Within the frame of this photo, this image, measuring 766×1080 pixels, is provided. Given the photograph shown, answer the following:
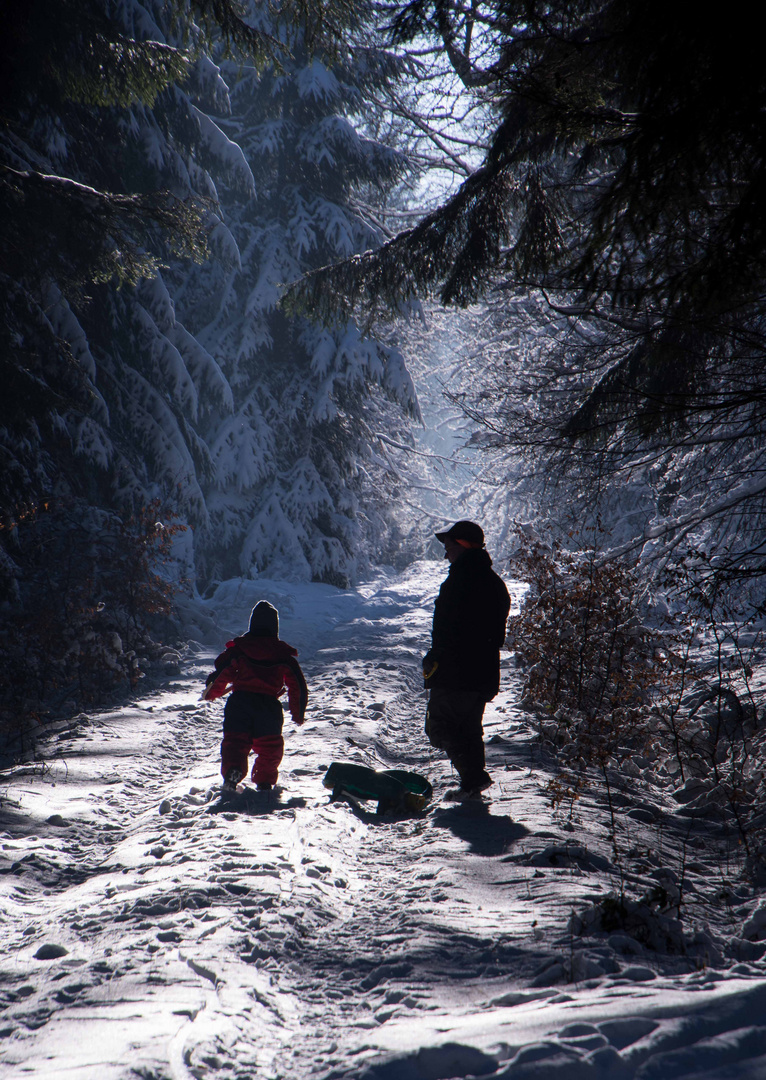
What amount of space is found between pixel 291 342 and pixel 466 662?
17567 mm

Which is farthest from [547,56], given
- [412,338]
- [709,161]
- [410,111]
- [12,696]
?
[412,338]

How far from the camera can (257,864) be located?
3.44 metres

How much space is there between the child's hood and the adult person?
139cm

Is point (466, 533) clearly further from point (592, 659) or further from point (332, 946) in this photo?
point (332, 946)

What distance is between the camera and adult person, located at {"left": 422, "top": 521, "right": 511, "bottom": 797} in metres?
4.89

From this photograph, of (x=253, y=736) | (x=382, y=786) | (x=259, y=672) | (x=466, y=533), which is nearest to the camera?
(x=382, y=786)

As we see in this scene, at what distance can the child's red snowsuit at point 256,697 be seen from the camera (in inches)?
211

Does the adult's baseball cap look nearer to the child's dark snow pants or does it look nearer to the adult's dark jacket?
the adult's dark jacket

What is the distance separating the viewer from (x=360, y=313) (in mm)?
8180

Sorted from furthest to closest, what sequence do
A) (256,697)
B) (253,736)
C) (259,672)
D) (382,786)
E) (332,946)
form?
1. (259,672)
2. (256,697)
3. (253,736)
4. (382,786)
5. (332,946)

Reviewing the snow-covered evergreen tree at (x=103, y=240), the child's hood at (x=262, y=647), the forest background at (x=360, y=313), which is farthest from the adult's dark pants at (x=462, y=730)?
the snow-covered evergreen tree at (x=103, y=240)

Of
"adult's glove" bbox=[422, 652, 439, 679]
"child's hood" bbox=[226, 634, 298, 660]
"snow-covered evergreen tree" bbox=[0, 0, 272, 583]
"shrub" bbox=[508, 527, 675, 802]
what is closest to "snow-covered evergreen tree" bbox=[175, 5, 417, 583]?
"snow-covered evergreen tree" bbox=[0, 0, 272, 583]

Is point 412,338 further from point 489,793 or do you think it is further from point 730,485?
point 489,793

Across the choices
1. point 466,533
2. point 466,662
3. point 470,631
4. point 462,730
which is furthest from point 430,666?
point 466,533
